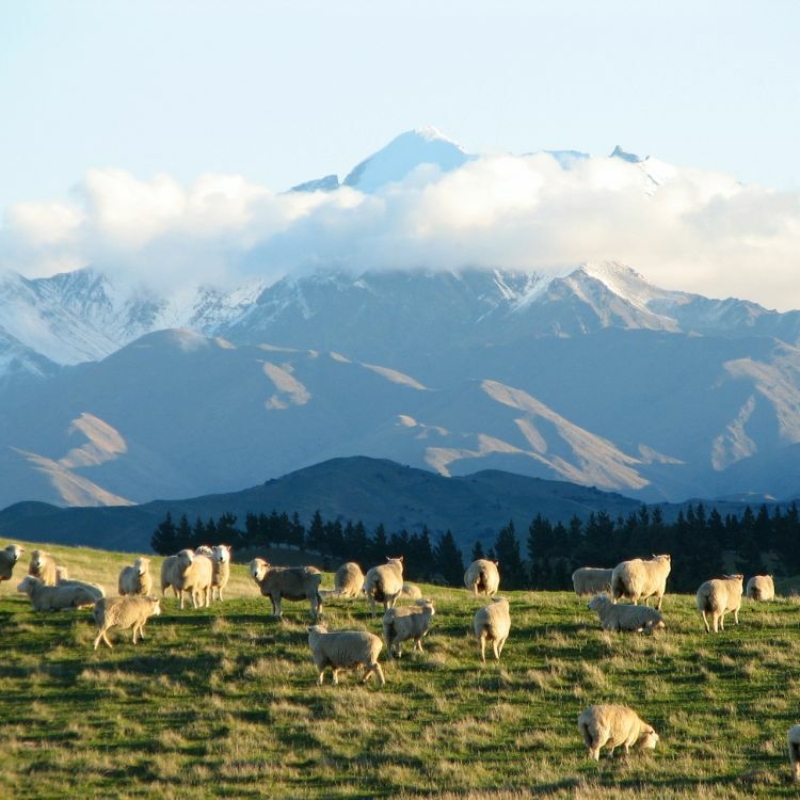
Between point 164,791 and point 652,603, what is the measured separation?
16393 mm

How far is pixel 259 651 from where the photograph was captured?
3072 centimetres

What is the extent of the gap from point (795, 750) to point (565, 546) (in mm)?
108249

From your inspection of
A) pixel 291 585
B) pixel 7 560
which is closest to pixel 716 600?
pixel 291 585

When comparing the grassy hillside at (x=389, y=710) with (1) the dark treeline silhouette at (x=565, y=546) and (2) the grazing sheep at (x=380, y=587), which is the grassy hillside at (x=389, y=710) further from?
(1) the dark treeline silhouette at (x=565, y=546)

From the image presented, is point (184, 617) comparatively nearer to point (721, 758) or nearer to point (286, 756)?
point (286, 756)

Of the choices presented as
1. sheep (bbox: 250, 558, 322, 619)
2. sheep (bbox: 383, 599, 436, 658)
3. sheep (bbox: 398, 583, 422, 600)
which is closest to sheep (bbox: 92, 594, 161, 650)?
sheep (bbox: 250, 558, 322, 619)

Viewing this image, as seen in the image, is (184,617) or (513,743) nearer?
(513,743)

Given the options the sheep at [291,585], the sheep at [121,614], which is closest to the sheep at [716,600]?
the sheep at [291,585]

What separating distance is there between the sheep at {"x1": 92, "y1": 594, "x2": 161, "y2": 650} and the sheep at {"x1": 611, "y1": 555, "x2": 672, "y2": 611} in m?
11.2

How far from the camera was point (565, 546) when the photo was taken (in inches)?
5118

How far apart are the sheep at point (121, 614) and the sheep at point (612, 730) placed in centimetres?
1207

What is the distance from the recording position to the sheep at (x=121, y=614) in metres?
31.8

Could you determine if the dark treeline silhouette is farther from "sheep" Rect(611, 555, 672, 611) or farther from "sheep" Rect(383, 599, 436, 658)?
"sheep" Rect(383, 599, 436, 658)

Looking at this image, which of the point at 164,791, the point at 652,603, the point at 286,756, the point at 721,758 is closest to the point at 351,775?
the point at 286,756
